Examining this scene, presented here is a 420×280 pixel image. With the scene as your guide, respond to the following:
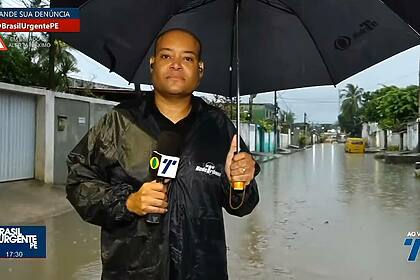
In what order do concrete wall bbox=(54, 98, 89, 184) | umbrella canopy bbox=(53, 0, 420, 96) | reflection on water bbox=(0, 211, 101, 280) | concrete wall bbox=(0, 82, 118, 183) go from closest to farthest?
1. umbrella canopy bbox=(53, 0, 420, 96)
2. reflection on water bbox=(0, 211, 101, 280)
3. concrete wall bbox=(0, 82, 118, 183)
4. concrete wall bbox=(54, 98, 89, 184)

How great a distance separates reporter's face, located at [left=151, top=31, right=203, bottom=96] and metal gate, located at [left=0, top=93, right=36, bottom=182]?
26.8ft

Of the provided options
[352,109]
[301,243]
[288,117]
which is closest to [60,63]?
[301,243]

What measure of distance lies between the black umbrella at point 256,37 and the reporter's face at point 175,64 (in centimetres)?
56

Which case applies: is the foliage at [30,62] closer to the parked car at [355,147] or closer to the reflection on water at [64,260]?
the reflection on water at [64,260]

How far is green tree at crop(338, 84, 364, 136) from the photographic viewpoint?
76475mm

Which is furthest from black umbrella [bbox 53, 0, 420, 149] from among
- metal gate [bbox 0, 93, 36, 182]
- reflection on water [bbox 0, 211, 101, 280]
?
metal gate [bbox 0, 93, 36, 182]

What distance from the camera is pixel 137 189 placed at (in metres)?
1.84

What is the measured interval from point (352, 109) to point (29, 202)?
7465cm

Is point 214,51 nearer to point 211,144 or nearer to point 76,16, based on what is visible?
point 76,16

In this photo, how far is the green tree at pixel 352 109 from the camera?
7647 centimetres

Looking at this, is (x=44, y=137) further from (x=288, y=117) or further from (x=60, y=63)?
(x=288, y=117)

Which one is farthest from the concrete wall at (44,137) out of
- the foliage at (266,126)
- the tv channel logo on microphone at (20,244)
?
the foliage at (266,126)

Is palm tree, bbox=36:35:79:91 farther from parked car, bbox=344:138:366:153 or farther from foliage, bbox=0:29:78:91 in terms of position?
parked car, bbox=344:138:366:153

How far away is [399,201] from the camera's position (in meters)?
10.0
